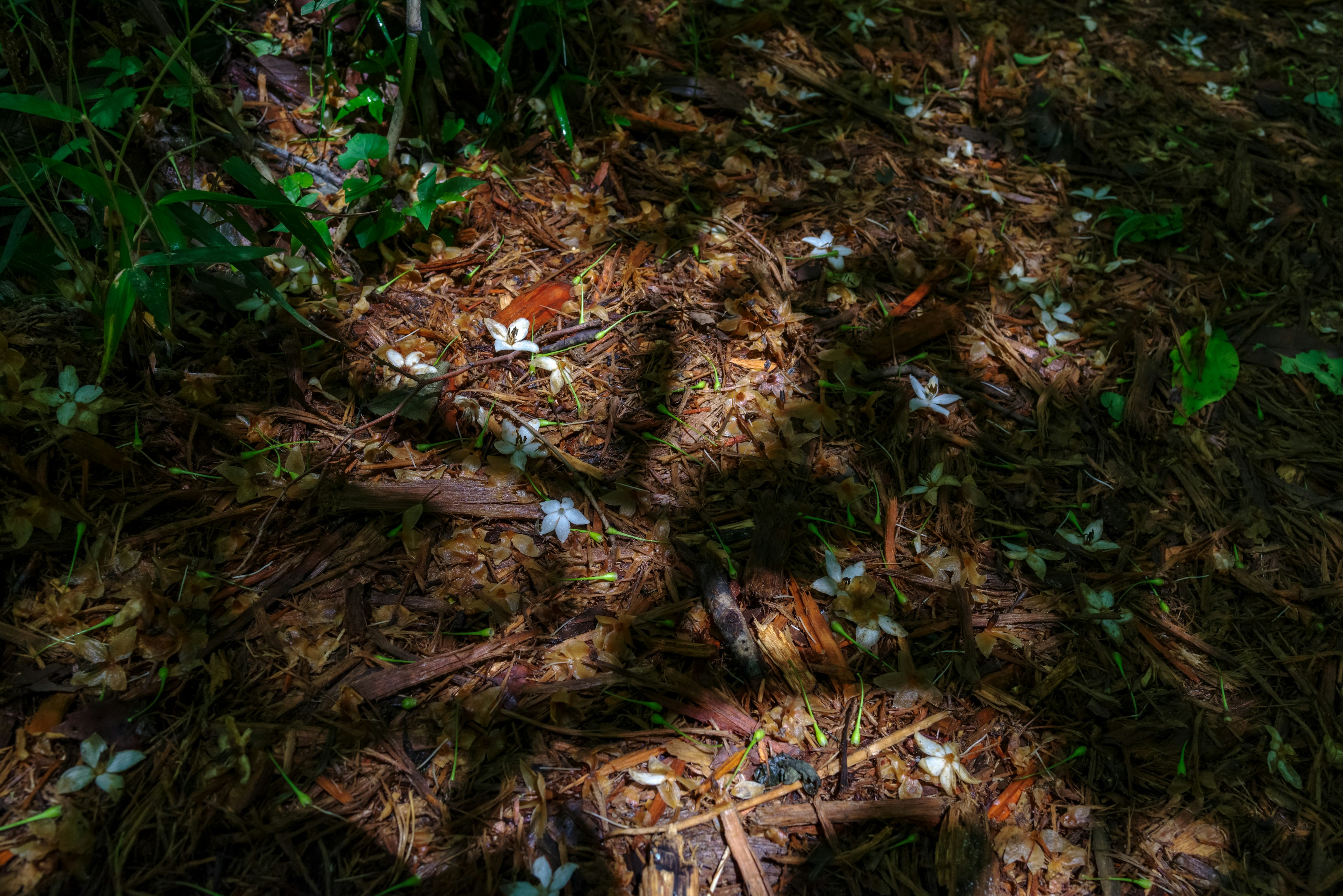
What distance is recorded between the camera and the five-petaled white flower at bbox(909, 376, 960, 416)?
1.95 m

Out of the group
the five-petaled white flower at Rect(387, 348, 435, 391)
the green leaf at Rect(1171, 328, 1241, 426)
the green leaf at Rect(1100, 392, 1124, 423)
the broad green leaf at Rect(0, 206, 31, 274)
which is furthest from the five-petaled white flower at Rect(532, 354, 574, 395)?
the green leaf at Rect(1171, 328, 1241, 426)

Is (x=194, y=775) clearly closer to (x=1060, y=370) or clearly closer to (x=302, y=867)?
(x=302, y=867)

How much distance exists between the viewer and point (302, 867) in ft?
4.21

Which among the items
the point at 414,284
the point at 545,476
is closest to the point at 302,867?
the point at 545,476

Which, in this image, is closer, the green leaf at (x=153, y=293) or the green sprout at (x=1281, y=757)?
the green leaf at (x=153, y=293)

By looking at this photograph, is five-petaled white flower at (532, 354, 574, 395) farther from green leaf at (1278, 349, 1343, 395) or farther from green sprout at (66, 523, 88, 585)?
green leaf at (1278, 349, 1343, 395)

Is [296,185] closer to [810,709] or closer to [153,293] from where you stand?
[153,293]

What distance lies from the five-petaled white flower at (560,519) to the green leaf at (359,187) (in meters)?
0.90

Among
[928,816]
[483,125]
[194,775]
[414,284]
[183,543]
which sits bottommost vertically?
[928,816]

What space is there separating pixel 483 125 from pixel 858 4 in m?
1.58

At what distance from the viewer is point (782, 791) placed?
145cm

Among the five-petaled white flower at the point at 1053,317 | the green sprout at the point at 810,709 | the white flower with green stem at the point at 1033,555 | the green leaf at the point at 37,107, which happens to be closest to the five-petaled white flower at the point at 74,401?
the green leaf at the point at 37,107

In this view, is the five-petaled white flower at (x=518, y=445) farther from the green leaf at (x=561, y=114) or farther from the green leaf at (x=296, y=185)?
the green leaf at (x=561, y=114)

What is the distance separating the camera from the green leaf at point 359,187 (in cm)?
186
